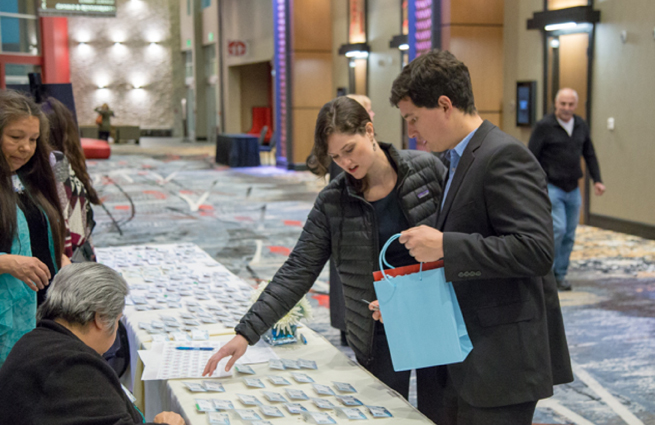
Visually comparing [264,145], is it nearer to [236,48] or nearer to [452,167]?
[236,48]

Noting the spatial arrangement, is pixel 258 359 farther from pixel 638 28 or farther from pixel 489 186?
pixel 638 28

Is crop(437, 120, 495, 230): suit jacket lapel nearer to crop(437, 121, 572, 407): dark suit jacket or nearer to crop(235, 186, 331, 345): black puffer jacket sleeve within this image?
crop(437, 121, 572, 407): dark suit jacket

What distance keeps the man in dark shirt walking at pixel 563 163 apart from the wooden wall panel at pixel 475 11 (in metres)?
4.15

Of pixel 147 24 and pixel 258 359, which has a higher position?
pixel 147 24

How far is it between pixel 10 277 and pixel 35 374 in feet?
3.88

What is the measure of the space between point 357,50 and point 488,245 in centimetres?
1390

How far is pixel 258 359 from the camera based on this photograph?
96.0 inches

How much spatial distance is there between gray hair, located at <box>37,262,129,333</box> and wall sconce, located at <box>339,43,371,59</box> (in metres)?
13.8

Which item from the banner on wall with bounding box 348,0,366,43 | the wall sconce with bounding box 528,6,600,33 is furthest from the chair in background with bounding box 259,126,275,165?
the wall sconce with bounding box 528,6,600,33

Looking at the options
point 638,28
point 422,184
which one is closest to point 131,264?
point 422,184

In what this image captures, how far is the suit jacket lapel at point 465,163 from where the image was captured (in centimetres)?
174

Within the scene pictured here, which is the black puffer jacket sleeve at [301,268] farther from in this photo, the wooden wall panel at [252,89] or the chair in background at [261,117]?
the wooden wall panel at [252,89]

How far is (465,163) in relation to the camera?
5.75 feet

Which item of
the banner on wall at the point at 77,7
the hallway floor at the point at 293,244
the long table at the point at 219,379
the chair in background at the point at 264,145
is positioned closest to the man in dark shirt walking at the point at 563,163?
the hallway floor at the point at 293,244
